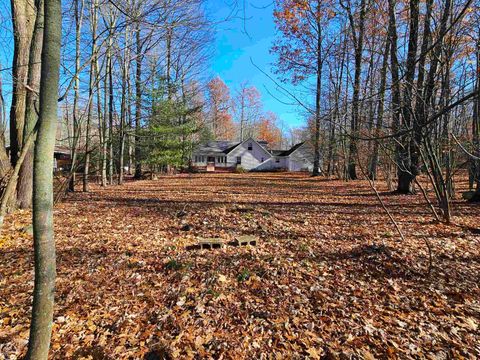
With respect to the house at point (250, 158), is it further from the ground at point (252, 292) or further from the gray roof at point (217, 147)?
the ground at point (252, 292)

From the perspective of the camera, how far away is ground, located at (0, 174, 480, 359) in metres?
2.40

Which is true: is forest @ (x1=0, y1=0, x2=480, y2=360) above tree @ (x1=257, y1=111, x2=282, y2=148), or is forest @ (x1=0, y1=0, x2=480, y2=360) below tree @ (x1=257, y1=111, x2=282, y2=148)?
below

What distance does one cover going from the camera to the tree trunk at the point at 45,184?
1.61 m

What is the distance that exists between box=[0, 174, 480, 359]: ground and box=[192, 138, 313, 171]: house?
32.0 metres

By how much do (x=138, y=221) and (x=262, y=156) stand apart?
Result: 3354 centimetres

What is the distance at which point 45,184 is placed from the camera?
163 centimetres

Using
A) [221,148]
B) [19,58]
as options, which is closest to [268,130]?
[221,148]

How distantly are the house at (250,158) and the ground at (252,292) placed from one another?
32.0m

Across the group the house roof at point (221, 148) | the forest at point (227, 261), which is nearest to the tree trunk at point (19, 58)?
the forest at point (227, 261)

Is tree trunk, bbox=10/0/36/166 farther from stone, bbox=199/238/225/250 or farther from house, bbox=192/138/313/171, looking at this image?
house, bbox=192/138/313/171

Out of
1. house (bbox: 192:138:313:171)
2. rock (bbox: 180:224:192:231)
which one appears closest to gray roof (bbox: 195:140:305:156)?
house (bbox: 192:138:313:171)

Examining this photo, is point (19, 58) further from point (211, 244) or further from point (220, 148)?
point (220, 148)

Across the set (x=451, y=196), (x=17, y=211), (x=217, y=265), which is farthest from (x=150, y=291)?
(x=451, y=196)

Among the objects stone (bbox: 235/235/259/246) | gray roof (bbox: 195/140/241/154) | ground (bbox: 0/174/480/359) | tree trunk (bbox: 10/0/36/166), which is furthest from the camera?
gray roof (bbox: 195/140/241/154)
